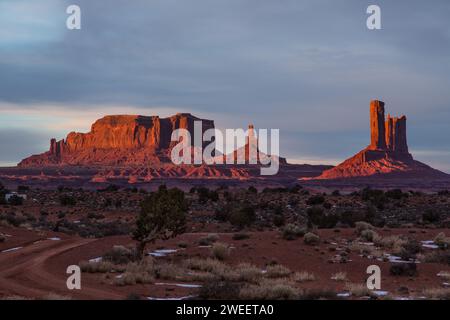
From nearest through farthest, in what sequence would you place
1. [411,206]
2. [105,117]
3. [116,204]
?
1. [411,206]
2. [116,204]
3. [105,117]

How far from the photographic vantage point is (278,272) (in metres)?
19.8

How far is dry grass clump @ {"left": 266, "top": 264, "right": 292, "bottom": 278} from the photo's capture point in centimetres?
1977

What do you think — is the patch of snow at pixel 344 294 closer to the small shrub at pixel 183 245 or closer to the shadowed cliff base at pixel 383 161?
the small shrub at pixel 183 245

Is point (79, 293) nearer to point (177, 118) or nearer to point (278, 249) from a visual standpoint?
point (278, 249)

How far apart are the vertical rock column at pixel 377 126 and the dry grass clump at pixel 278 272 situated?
450 feet

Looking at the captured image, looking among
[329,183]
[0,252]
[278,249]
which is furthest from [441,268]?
[329,183]

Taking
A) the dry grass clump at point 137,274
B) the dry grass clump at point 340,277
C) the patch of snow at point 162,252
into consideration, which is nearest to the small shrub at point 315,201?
the patch of snow at point 162,252

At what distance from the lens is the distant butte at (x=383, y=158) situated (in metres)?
137

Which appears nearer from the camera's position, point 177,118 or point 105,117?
point 177,118

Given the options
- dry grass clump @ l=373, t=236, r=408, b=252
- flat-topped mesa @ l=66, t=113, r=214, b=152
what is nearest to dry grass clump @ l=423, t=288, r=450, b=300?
dry grass clump @ l=373, t=236, r=408, b=252

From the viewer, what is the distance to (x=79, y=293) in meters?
15.3

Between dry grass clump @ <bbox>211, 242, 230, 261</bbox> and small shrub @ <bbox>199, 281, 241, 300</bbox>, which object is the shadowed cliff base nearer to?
dry grass clump @ <bbox>211, 242, 230, 261</bbox>

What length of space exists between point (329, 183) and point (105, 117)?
8807 cm

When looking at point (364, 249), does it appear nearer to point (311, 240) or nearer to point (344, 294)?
point (311, 240)
